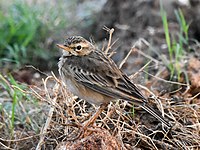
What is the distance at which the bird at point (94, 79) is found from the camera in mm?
4934

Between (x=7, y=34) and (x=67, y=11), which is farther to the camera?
(x=67, y=11)

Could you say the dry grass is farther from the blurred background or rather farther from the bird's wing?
the blurred background

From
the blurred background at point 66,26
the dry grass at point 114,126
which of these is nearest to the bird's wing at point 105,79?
the dry grass at point 114,126

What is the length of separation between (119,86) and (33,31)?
129 inches

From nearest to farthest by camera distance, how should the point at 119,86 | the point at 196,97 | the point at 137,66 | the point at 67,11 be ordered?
the point at 119,86 → the point at 196,97 → the point at 137,66 → the point at 67,11

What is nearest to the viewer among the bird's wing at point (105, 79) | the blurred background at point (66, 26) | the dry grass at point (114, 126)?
the bird's wing at point (105, 79)

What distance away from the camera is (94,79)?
500cm

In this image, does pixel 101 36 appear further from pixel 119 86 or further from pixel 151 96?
pixel 119 86

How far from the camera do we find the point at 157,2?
857 cm

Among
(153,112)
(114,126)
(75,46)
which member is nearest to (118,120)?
(114,126)

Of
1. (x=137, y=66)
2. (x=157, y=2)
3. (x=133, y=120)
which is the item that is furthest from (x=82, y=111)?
(x=157, y=2)

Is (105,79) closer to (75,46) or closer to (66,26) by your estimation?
(75,46)

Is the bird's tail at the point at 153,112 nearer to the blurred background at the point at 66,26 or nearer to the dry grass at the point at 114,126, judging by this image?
the dry grass at the point at 114,126

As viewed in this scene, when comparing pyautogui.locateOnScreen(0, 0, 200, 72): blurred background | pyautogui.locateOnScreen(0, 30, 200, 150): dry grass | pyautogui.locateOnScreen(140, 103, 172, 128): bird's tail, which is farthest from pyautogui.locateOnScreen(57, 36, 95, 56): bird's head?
pyautogui.locateOnScreen(0, 0, 200, 72): blurred background
